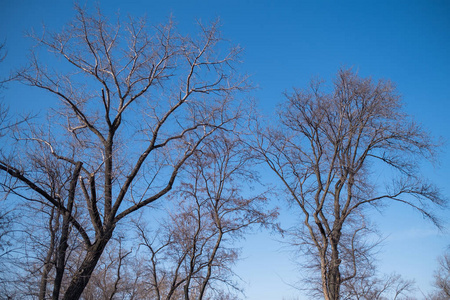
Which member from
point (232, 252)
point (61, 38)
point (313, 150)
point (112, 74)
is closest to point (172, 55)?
point (112, 74)

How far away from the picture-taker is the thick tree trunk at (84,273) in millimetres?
9008

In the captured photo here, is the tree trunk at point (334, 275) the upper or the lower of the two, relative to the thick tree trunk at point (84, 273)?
upper

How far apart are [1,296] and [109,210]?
3152 mm

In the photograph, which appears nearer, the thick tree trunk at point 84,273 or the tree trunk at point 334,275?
the thick tree trunk at point 84,273

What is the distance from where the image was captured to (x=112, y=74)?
1045cm

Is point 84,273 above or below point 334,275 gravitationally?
below

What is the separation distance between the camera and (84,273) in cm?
925

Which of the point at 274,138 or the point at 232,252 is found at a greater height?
the point at 274,138

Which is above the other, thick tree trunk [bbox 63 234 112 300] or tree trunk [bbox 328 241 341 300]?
tree trunk [bbox 328 241 341 300]

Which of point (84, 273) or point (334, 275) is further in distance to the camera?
point (334, 275)

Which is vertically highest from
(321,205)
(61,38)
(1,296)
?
(61,38)

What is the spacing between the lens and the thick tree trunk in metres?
9.01

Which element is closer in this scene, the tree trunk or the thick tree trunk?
the thick tree trunk

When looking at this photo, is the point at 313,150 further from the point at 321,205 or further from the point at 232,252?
the point at 232,252
